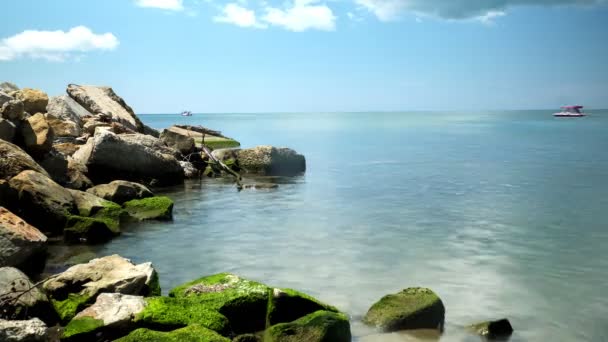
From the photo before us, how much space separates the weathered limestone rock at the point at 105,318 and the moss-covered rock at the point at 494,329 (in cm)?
472

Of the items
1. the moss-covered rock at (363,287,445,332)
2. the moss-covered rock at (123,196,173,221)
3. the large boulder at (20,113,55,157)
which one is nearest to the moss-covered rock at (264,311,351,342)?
the moss-covered rock at (363,287,445,332)

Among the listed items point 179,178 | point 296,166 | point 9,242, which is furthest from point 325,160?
point 9,242

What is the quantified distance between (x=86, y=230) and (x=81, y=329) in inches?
260

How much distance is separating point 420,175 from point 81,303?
2310 cm

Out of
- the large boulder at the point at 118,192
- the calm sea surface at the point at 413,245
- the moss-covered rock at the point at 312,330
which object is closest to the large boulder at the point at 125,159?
the calm sea surface at the point at 413,245

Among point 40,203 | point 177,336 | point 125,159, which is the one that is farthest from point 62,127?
point 177,336

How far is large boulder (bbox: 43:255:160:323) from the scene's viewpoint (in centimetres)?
762

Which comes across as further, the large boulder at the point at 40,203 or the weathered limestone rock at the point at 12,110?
the weathered limestone rock at the point at 12,110

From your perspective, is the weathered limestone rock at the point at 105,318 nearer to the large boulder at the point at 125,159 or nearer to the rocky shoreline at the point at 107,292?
the rocky shoreline at the point at 107,292

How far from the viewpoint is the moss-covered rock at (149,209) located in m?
15.5

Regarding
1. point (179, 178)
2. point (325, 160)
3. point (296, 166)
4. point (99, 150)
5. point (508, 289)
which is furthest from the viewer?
point (325, 160)

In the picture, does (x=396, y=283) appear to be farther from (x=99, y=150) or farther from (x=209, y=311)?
(x=99, y=150)

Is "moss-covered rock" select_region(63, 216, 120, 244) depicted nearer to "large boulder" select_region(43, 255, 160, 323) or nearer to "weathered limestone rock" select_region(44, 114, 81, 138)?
"large boulder" select_region(43, 255, 160, 323)

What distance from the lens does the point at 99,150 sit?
1889 cm
